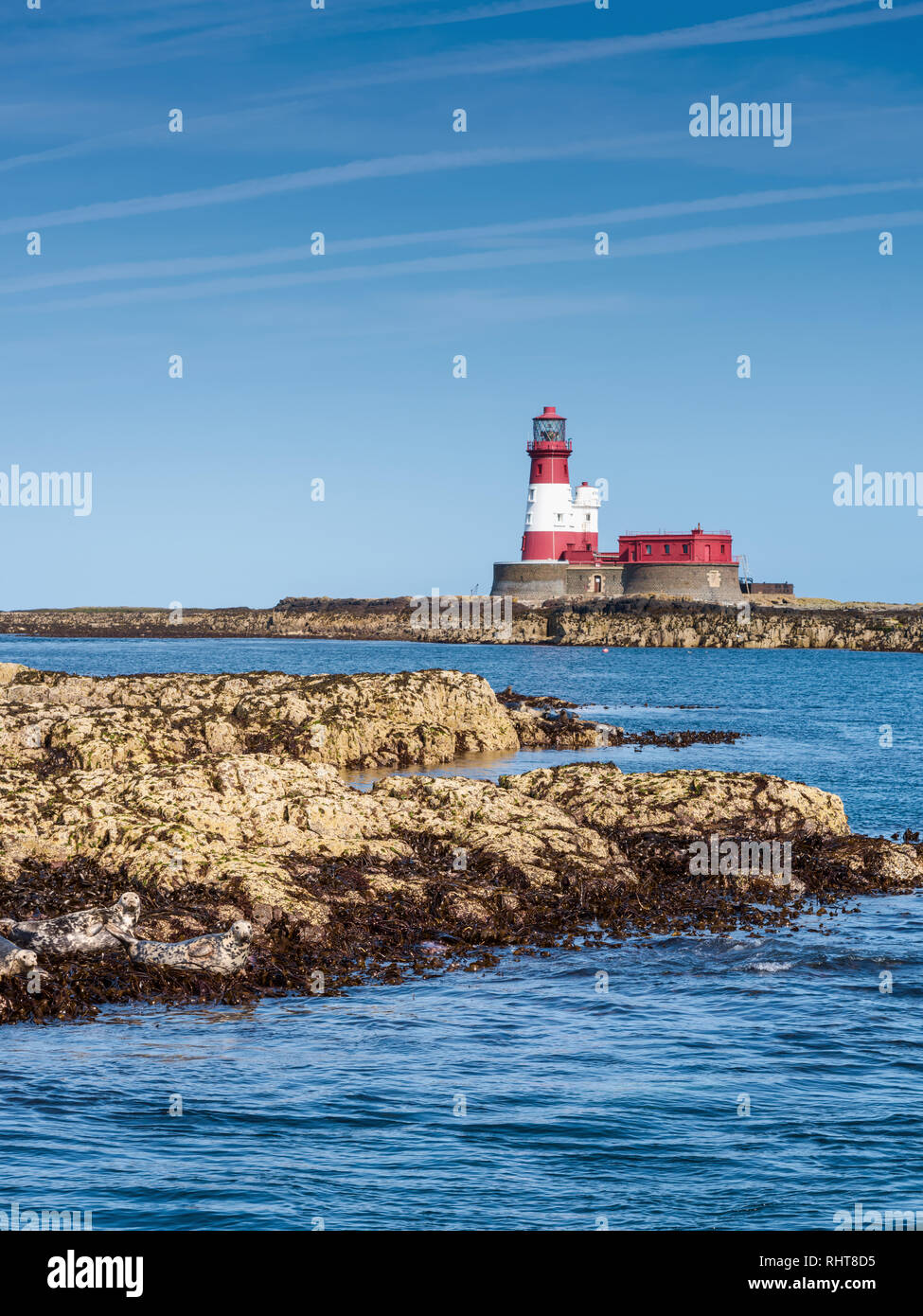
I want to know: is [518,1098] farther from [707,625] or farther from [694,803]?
[707,625]

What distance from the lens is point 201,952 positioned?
1447cm

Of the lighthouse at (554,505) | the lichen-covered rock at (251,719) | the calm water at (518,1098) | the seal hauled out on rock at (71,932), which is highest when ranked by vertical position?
the lighthouse at (554,505)

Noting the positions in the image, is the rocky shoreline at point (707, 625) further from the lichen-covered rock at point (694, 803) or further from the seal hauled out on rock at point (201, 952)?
the seal hauled out on rock at point (201, 952)

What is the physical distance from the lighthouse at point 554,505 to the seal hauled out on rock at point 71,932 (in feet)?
335

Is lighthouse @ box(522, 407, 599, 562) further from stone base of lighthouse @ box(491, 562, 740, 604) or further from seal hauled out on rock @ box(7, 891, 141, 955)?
seal hauled out on rock @ box(7, 891, 141, 955)

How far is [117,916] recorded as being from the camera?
15.2m

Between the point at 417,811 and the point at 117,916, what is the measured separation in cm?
655

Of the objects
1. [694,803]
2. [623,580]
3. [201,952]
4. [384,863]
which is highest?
[623,580]

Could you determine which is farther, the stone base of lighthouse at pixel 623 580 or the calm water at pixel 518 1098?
the stone base of lighthouse at pixel 623 580

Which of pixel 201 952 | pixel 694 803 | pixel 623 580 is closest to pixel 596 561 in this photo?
pixel 623 580

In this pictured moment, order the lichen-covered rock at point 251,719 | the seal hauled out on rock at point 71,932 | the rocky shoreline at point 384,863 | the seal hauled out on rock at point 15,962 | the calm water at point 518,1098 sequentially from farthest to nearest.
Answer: the lichen-covered rock at point 251,719 → the rocky shoreline at point 384,863 → the seal hauled out on rock at point 71,932 → the seal hauled out on rock at point 15,962 → the calm water at point 518,1098

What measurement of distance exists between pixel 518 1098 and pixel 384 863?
759cm

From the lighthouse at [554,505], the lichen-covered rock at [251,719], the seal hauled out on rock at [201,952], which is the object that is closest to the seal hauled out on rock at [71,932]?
the seal hauled out on rock at [201,952]

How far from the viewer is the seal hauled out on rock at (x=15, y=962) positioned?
13562mm
